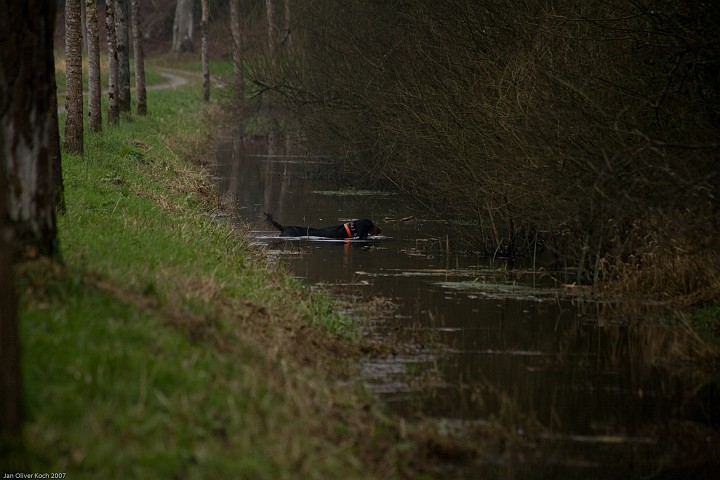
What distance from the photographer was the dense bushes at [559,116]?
11.1 meters

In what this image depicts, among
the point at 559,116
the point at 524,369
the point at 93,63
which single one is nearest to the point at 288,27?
the point at 93,63

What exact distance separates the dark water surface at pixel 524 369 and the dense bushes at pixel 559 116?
3.26 feet

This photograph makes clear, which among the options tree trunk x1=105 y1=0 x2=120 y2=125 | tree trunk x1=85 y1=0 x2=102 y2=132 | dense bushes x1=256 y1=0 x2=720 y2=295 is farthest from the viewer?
tree trunk x1=105 y1=0 x2=120 y2=125

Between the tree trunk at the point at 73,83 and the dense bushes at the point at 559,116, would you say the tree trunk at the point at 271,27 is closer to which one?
the dense bushes at the point at 559,116

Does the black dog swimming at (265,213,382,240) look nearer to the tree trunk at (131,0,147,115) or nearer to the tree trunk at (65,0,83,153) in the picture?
the tree trunk at (65,0,83,153)

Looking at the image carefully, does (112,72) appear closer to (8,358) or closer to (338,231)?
(338,231)

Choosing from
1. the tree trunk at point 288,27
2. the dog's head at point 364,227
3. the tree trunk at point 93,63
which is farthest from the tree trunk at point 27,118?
the tree trunk at point 288,27

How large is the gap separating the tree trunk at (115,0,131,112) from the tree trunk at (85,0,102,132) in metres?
6.27

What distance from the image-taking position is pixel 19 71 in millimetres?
7605

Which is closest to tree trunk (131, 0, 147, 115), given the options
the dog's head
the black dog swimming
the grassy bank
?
the black dog swimming

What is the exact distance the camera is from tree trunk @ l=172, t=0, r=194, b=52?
7394cm

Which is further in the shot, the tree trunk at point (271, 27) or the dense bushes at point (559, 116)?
the tree trunk at point (271, 27)

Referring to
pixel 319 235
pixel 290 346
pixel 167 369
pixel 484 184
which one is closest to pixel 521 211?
pixel 484 184

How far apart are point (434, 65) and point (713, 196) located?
28.1 ft
